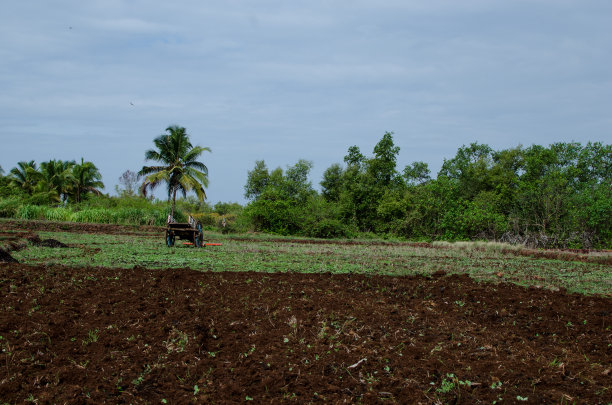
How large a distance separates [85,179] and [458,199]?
1415 inches

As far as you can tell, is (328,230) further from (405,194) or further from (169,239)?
(169,239)

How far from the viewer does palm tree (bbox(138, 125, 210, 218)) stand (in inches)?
1388

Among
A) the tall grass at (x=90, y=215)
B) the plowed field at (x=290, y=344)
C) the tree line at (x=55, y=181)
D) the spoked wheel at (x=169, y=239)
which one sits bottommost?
the plowed field at (x=290, y=344)

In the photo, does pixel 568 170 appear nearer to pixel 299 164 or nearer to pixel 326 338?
pixel 299 164

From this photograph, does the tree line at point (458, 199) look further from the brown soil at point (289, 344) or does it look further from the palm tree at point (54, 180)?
the brown soil at point (289, 344)

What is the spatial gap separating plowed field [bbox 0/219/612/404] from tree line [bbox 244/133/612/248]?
71.0 ft

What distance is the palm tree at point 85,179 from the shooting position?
153 ft

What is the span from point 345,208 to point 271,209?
589cm

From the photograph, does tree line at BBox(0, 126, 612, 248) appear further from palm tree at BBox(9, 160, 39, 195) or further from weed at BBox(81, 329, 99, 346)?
weed at BBox(81, 329, 99, 346)

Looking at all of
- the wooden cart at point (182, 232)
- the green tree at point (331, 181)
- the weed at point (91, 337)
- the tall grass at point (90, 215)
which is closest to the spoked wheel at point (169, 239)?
the wooden cart at point (182, 232)

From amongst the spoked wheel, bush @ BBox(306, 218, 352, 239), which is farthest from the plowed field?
bush @ BBox(306, 218, 352, 239)

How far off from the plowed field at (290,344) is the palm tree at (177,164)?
1114 inches

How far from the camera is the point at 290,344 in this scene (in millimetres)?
5070

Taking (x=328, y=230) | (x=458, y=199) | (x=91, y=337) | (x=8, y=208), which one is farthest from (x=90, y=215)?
(x=91, y=337)
